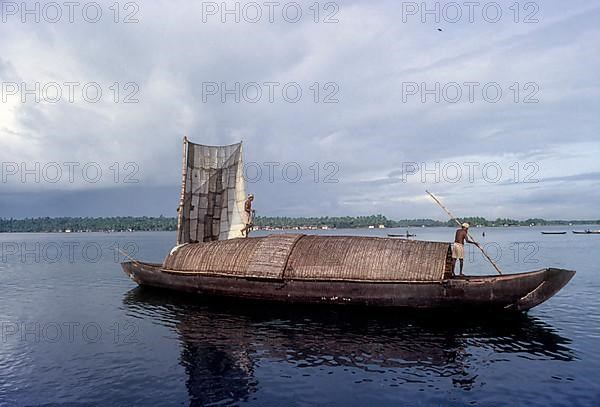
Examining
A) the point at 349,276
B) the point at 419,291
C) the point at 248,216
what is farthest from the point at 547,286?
the point at 248,216

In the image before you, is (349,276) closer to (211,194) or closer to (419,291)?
(419,291)

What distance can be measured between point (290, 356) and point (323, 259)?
26.8ft

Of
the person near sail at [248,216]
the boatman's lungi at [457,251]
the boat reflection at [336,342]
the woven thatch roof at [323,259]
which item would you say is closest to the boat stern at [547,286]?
the boat reflection at [336,342]

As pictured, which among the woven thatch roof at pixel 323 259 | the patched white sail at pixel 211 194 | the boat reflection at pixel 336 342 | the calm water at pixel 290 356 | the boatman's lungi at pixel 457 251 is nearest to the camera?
the calm water at pixel 290 356

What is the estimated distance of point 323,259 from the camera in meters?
26.0

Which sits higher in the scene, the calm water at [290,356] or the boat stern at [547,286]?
the boat stern at [547,286]

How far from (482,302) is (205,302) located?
1662cm

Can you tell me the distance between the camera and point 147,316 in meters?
26.9

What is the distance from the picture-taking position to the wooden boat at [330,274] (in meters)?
22.9

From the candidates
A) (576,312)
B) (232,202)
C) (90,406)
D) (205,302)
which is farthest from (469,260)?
(90,406)

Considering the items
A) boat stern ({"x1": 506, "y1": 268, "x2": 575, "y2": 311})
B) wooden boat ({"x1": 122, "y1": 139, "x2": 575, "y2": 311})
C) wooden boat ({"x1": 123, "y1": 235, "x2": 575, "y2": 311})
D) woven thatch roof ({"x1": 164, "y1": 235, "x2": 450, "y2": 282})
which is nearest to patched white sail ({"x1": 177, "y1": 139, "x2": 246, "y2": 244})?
wooden boat ({"x1": 122, "y1": 139, "x2": 575, "y2": 311})

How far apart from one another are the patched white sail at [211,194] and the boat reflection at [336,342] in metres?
7.68

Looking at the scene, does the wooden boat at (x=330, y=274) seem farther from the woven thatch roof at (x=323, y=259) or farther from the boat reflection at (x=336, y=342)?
the boat reflection at (x=336, y=342)

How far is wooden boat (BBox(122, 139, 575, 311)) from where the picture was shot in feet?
75.3
